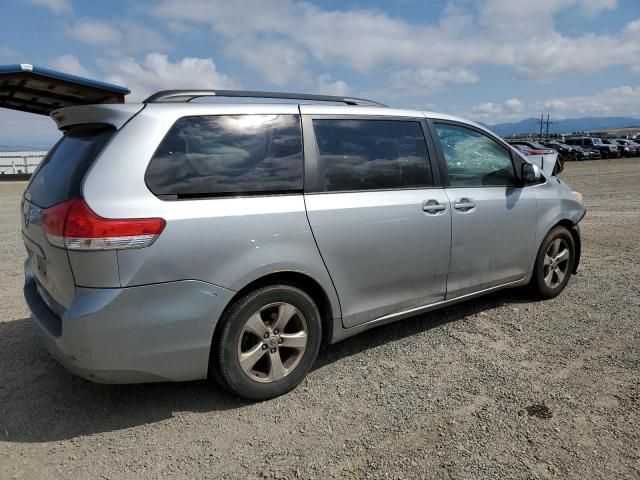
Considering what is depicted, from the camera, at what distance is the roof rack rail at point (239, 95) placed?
2.85m

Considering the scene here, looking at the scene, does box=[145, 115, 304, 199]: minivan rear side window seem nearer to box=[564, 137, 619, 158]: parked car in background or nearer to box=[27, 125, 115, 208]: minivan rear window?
box=[27, 125, 115, 208]: minivan rear window

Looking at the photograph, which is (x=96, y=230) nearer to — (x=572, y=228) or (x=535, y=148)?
(x=572, y=228)

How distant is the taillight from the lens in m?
2.34

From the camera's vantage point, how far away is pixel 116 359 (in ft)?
8.07

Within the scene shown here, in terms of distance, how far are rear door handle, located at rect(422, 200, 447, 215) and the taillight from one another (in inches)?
74.5

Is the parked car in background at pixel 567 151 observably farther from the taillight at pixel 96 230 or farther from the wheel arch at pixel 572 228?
the taillight at pixel 96 230

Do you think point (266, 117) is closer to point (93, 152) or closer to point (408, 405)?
point (93, 152)

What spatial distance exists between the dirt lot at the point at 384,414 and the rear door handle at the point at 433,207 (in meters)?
1.05

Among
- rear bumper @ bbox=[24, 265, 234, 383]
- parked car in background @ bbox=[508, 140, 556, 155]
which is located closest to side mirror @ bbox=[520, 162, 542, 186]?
rear bumper @ bbox=[24, 265, 234, 383]

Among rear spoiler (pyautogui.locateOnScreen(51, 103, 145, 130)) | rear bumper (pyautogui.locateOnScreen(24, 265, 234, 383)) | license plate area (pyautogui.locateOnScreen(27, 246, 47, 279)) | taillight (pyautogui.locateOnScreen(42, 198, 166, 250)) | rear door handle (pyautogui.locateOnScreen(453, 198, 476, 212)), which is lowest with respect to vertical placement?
rear bumper (pyautogui.locateOnScreen(24, 265, 234, 383))

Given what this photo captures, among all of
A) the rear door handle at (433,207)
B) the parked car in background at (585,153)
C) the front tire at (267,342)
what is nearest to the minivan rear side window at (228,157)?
the front tire at (267,342)

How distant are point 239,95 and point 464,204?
1.89m

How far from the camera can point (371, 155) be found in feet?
11.0

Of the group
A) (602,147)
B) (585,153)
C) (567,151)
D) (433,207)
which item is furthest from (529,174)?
Answer: (602,147)
